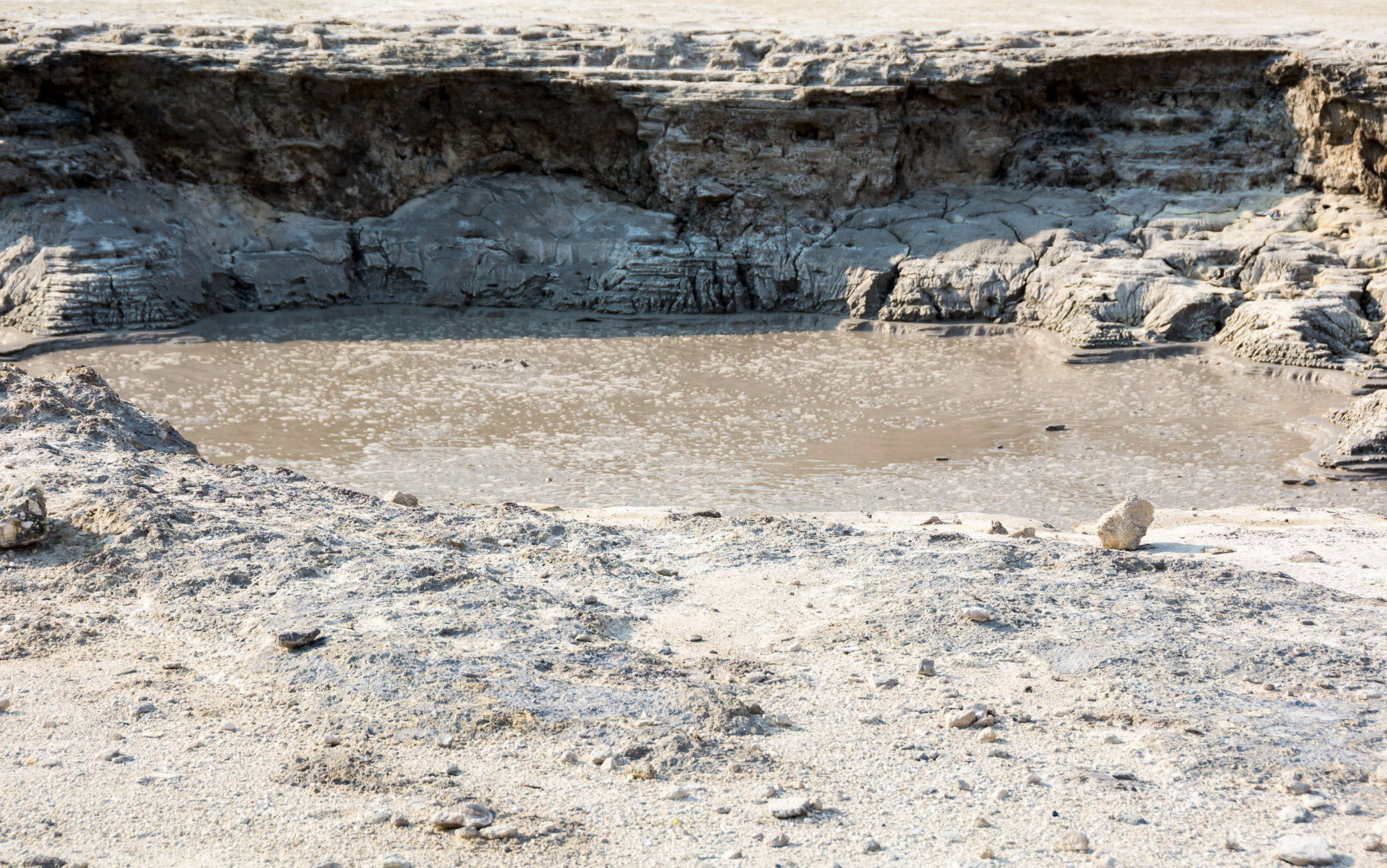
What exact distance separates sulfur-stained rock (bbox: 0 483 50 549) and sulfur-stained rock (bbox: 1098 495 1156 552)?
350 cm

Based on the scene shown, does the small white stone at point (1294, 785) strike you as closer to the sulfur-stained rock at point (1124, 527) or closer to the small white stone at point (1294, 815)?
the small white stone at point (1294, 815)

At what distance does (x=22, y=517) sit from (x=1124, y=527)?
360 cm

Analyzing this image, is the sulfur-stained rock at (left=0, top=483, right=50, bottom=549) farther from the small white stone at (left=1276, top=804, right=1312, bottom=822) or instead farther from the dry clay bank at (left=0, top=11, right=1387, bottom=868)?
the small white stone at (left=1276, top=804, right=1312, bottom=822)

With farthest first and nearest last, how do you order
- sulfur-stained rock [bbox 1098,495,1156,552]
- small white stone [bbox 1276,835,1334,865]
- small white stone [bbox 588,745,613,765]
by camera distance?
sulfur-stained rock [bbox 1098,495,1156,552] → small white stone [bbox 588,745,613,765] → small white stone [bbox 1276,835,1334,865]

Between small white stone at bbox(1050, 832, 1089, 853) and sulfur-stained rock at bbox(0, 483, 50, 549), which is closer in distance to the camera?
small white stone at bbox(1050, 832, 1089, 853)

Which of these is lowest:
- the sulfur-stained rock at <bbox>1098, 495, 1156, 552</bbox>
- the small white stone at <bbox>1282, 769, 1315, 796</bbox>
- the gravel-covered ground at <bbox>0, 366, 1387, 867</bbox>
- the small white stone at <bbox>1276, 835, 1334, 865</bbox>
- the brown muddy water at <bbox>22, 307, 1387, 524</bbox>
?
the brown muddy water at <bbox>22, 307, 1387, 524</bbox>

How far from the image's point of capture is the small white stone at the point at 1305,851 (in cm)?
203

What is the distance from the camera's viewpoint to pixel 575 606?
129 inches

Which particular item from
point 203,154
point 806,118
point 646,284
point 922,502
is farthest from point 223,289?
point 922,502

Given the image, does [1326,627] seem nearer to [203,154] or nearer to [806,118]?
[806,118]

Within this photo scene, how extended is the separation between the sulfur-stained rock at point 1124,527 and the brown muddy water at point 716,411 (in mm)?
1217

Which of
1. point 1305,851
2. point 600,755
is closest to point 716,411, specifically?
point 600,755

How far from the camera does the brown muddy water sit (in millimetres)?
5906

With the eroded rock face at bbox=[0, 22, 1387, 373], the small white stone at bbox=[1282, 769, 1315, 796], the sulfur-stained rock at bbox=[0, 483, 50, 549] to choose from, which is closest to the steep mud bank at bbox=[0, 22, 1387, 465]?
the eroded rock face at bbox=[0, 22, 1387, 373]
